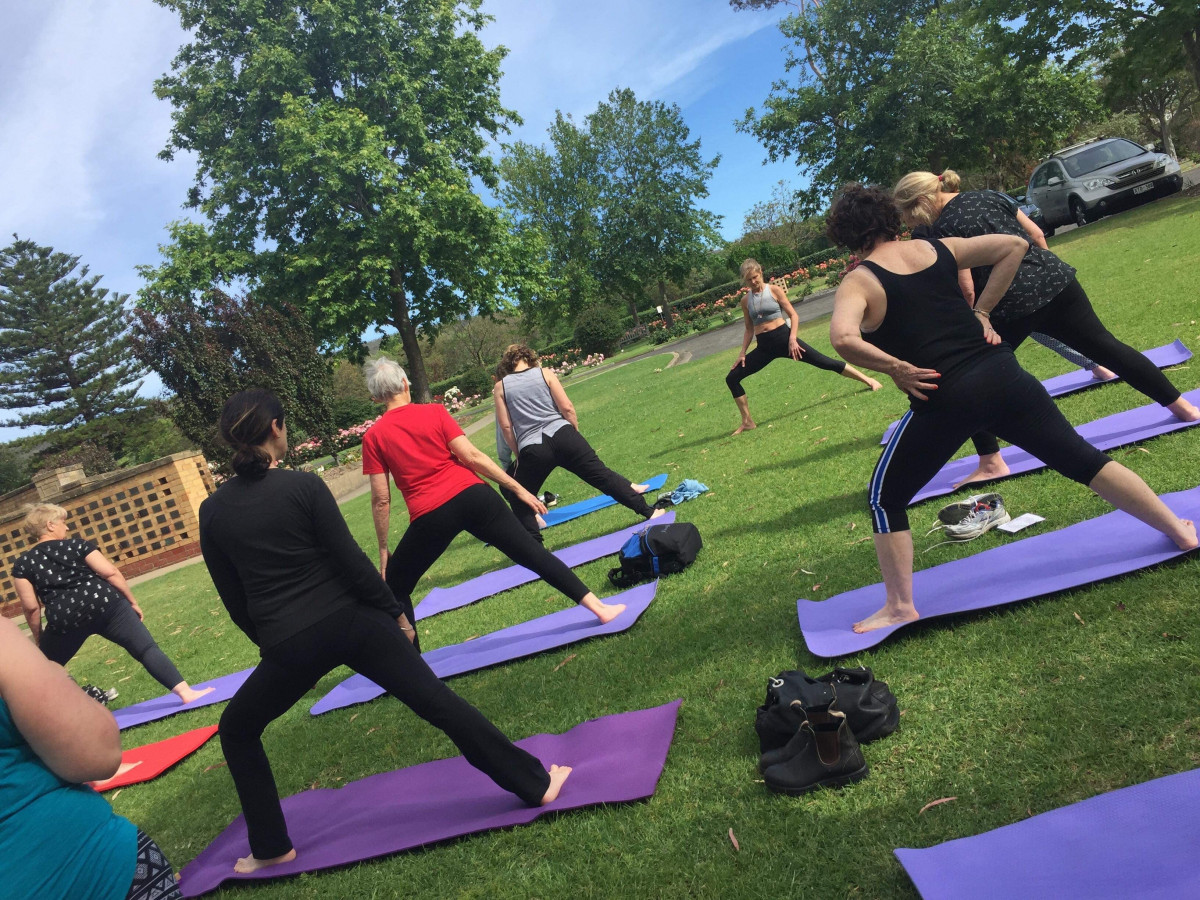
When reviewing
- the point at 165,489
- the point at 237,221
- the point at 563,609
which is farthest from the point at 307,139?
the point at 563,609

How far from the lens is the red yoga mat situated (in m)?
5.14

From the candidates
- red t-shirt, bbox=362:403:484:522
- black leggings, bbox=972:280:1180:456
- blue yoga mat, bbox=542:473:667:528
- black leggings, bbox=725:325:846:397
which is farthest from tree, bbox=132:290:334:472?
black leggings, bbox=972:280:1180:456

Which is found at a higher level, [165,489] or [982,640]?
[165,489]

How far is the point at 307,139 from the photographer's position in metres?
26.3

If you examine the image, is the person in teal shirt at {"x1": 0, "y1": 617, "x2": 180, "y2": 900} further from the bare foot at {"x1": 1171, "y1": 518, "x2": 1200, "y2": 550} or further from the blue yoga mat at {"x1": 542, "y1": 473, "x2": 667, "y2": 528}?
the blue yoga mat at {"x1": 542, "y1": 473, "x2": 667, "y2": 528}

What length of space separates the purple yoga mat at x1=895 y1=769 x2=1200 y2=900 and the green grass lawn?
73 mm

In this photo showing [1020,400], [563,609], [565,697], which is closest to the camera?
[1020,400]

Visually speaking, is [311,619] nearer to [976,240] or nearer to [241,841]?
[241,841]

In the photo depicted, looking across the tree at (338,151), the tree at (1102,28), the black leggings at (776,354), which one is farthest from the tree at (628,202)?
the black leggings at (776,354)

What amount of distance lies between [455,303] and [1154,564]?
98.6 feet

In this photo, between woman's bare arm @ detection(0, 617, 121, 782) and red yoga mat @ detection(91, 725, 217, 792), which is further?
red yoga mat @ detection(91, 725, 217, 792)

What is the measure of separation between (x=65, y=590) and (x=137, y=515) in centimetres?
1356

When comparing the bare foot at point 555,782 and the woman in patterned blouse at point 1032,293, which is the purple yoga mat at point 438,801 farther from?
the woman in patterned blouse at point 1032,293

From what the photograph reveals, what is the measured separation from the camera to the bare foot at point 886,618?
12.0ft
